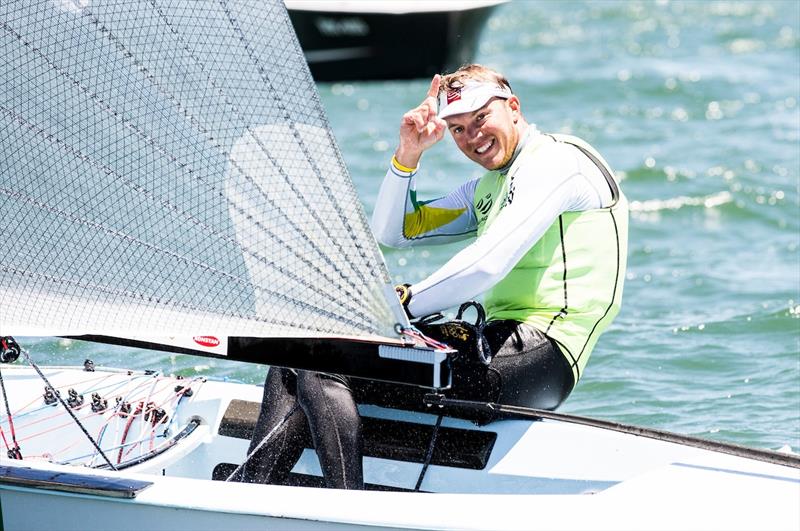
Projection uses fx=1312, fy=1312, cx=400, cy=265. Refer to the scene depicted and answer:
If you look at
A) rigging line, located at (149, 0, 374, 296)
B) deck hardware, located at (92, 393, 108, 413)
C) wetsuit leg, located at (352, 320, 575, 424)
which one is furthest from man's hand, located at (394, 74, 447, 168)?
deck hardware, located at (92, 393, 108, 413)

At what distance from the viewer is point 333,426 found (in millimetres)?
2672

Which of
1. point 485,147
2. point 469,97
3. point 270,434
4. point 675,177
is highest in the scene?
point 469,97

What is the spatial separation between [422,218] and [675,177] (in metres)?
4.48

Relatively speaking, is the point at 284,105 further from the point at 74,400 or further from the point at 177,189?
the point at 74,400

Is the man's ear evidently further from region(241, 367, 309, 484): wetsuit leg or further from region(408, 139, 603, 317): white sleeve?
region(241, 367, 309, 484): wetsuit leg

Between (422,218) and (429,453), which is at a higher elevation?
(422,218)

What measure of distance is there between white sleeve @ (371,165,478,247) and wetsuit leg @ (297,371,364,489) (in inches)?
19.6

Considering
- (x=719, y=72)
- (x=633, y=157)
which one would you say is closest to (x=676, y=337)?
(x=633, y=157)

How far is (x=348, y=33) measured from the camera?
402 inches

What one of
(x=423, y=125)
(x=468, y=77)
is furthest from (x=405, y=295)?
(x=468, y=77)

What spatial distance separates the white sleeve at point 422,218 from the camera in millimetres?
3057

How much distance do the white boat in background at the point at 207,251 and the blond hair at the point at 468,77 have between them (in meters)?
0.40

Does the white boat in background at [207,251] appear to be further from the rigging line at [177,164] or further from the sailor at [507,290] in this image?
the sailor at [507,290]

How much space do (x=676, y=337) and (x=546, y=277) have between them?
86.4 inches
